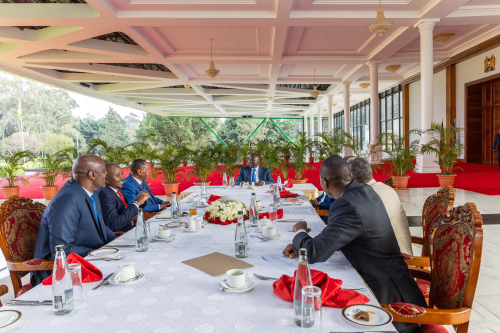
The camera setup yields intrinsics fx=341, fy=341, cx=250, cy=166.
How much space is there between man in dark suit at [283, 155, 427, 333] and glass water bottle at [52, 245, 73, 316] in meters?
1.03

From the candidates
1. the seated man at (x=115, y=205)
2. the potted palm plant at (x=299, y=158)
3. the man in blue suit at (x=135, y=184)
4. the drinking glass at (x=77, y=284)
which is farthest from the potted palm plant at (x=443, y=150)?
the drinking glass at (x=77, y=284)

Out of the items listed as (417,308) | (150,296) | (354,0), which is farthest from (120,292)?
(354,0)

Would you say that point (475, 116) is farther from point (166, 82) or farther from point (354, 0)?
point (166, 82)

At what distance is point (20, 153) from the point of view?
28.9ft

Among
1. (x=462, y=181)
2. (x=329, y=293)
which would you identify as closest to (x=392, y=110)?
(x=462, y=181)

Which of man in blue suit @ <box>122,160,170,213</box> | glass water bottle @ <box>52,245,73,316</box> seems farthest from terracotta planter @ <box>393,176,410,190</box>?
glass water bottle @ <box>52,245,73,316</box>

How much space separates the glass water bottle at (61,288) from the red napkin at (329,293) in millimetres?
775

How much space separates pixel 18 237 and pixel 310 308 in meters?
2.07

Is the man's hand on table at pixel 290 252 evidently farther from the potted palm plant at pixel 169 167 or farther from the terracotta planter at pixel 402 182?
the potted palm plant at pixel 169 167

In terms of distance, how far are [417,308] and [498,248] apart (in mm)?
3259

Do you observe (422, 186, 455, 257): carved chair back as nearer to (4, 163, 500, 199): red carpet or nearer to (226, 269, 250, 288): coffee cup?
(226, 269, 250, 288): coffee cup

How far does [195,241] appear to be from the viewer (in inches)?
86.2

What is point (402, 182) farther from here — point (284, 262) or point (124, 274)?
point (124, 274)

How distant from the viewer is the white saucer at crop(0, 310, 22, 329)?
1.15 meters
